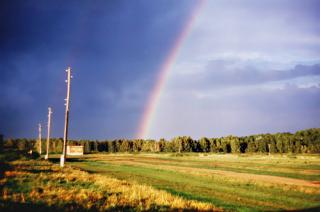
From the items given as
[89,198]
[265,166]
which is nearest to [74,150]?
[265,166]

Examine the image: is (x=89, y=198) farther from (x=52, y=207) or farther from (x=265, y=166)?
(x=265, y=166)

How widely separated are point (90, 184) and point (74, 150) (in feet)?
326

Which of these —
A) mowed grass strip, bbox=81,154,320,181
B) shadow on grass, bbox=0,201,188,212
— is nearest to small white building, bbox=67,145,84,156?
mowed grass strip, bbox=81,154,320,181

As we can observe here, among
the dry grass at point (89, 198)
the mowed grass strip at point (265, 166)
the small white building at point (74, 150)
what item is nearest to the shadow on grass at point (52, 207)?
the dry grass at point (89, 198)

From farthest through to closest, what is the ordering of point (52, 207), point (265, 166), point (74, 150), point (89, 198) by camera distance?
point (74, 150) → point (265, 166) → point (89, 198) → point (52, 207)

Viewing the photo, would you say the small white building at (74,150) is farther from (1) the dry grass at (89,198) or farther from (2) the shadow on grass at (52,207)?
(2) the shadow on grass at (52,207)

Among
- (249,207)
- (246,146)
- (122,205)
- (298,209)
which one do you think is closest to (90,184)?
(122,205)

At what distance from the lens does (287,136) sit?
528 feet

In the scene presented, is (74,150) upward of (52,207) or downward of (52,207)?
downward

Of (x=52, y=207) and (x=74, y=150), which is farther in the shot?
(x=74, y=150)

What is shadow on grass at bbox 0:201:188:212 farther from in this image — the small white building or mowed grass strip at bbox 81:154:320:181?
the small white building

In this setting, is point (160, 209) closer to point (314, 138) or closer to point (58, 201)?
point (58, 201)

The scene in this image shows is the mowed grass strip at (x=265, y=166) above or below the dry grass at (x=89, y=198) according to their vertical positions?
below

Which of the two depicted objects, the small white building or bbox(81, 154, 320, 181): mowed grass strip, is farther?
the small white building
